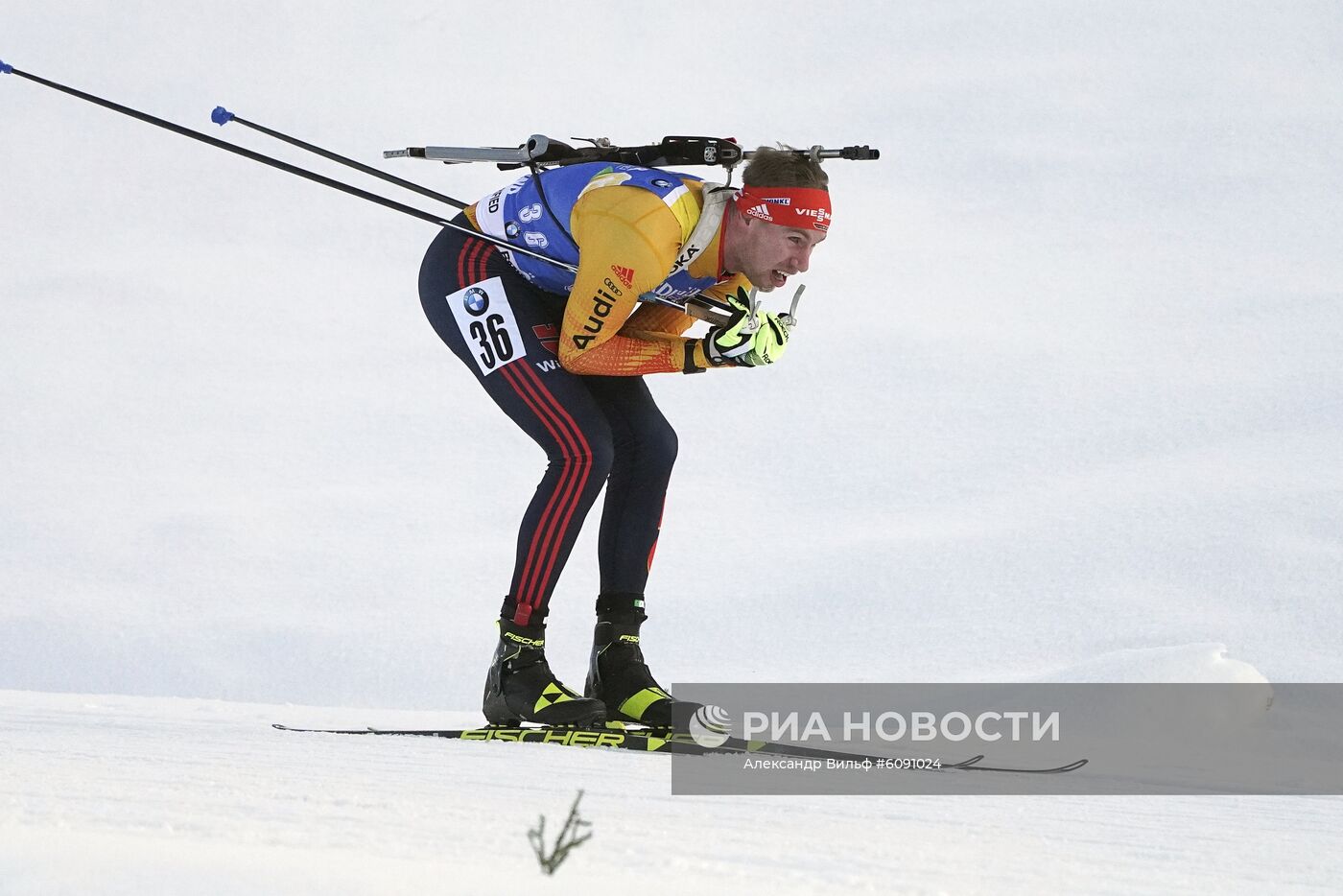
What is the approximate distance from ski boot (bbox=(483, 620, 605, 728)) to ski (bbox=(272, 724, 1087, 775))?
33 mm

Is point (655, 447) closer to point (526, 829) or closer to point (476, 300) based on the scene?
point (476, 300)

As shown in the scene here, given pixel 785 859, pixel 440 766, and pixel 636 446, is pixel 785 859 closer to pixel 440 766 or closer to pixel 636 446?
pixel 440 766

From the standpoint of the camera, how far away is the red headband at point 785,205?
2.71 metres

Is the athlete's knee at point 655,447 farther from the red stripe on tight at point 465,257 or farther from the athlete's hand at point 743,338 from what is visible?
the red stripe on tight at point 465,257

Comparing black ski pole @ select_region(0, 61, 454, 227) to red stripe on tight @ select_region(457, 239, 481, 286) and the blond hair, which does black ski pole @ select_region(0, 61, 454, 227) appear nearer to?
red stripe on tight @ select_region(457, 239, 481, 286)

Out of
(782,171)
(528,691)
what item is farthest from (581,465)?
(782,171)

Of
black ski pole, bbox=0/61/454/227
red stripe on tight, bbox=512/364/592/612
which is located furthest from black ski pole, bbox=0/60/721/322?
red stripe on tight, bbox=512/364/592/612

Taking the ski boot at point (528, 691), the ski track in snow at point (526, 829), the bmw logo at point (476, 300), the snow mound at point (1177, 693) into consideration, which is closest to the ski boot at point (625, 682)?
the ski boot at point (528, 691)

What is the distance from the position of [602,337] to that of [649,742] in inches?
32.6

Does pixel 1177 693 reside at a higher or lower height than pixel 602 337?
lower

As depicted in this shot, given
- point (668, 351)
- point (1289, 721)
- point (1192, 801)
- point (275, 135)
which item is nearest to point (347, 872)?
point (1192, 801)

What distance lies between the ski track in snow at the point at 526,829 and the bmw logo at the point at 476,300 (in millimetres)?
1025

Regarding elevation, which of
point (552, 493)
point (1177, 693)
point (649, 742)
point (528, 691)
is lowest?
point (649, 742)

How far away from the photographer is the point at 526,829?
1.38 meters
